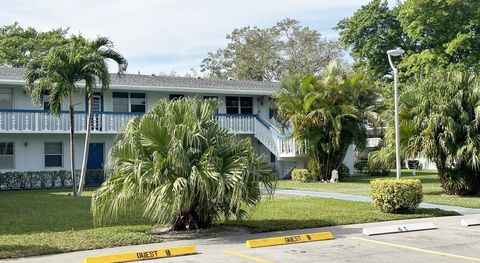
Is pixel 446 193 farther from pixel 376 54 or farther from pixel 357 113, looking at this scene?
pixel 376 54

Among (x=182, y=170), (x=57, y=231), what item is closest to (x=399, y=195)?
(x=182, y=170)

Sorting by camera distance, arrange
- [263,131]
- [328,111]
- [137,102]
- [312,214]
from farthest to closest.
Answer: [263,131], [137,102], [328,111], [312,214]

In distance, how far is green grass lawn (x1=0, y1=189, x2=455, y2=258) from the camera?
1116cm

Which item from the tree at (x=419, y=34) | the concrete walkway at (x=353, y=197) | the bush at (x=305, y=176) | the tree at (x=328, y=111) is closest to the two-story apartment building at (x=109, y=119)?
the bush at (x=305, y=176)

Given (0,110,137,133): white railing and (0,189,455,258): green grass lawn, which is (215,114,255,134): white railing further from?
(0,189,455,258): green grass lawn

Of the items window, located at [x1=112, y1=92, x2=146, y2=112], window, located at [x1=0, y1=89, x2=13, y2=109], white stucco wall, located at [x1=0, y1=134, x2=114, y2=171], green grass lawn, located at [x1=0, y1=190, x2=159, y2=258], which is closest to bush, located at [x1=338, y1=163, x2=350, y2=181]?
window, located at [x1=112, y1=92, x2=146, y2=112]

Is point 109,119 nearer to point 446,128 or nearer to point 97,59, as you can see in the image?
point 97,59

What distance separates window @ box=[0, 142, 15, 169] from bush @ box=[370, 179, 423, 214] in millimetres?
18786

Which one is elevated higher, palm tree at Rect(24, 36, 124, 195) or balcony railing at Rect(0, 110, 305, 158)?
palm tree at Rect(24, 36, 124, 195)

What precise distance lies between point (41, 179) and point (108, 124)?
157 inches

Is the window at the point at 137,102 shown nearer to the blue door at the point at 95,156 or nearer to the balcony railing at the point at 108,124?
the balcony railing at the point at 108,124

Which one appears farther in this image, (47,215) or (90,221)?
(47,215)

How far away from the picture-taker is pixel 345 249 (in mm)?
10586

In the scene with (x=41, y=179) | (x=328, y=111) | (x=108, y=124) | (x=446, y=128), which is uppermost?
(x=328, y=111)
